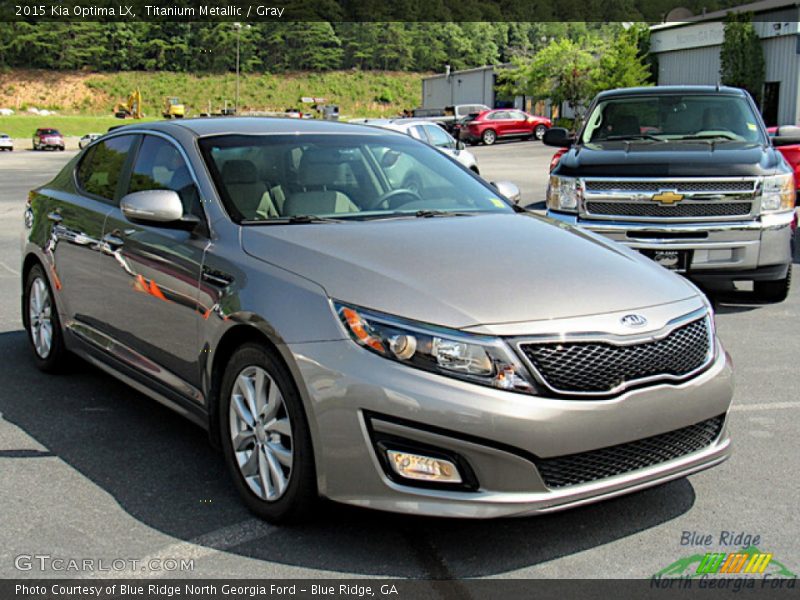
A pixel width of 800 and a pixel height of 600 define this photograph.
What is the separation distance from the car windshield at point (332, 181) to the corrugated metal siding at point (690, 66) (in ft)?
120

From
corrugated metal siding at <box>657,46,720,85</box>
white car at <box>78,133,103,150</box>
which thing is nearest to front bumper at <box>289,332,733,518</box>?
white car at <box>78,133,103,150</box>

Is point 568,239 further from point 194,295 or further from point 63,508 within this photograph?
→ point 63,508

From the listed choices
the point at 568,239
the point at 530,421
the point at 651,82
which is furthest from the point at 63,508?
the point at 651,82

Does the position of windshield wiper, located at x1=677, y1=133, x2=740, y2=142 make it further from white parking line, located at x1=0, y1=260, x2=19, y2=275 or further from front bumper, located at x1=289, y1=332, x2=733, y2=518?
white parking line, located at x1=0, y1=260, x2=19, y2=275

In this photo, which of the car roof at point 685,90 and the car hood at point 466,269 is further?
the car roof at point 685,90

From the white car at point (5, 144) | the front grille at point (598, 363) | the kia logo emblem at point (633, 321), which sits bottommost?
the white car at point (5, 144)

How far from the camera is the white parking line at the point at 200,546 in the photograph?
11.1 feet

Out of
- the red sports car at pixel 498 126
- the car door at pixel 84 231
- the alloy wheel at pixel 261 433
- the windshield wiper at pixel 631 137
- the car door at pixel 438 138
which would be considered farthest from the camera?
the red sports car at pixel 498 126

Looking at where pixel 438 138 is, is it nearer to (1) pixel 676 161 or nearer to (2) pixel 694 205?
(1) pixel 676 161

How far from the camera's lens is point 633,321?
3.51 m

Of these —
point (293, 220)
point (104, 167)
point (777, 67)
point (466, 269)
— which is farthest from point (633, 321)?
point (777, 67)

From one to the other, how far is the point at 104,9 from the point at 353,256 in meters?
137

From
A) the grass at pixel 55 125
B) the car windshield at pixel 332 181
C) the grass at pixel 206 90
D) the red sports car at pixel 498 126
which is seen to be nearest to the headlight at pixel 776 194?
the car windshield at pixel 332 181

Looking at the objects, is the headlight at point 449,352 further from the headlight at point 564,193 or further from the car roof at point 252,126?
the headlight at point 564,193
